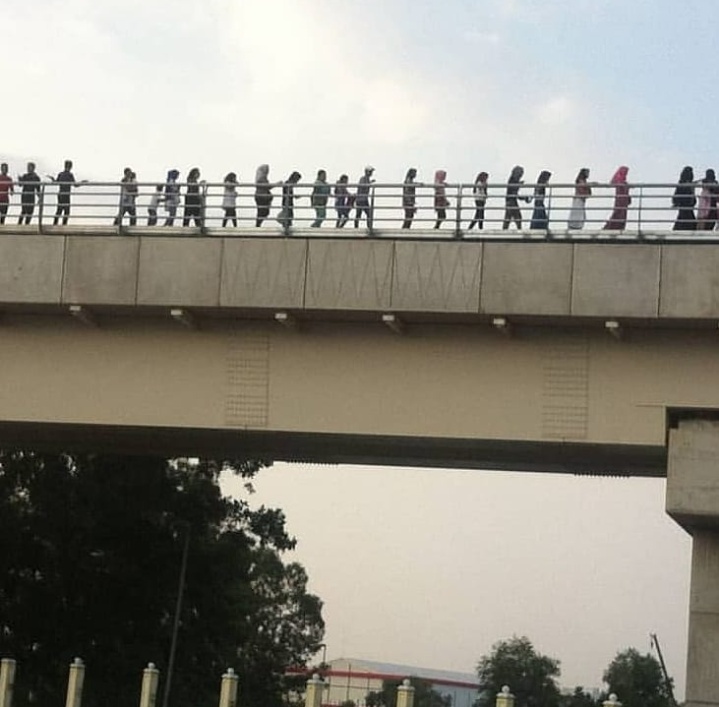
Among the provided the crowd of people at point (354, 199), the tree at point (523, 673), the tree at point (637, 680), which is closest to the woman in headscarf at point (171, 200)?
the crowd of people at point (354, 199)

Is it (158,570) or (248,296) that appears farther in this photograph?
(158,570)

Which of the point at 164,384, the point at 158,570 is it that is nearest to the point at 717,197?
the point at 164,384

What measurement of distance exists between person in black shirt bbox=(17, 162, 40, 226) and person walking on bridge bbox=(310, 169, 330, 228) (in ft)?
14.2

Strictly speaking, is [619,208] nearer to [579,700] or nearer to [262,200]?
[262,200]

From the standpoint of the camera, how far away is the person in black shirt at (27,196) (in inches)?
1013

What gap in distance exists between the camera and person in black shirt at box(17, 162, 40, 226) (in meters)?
25.7

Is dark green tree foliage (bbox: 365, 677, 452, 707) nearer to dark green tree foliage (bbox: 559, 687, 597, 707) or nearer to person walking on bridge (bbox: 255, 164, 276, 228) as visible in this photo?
dark green tree foliage (bbox: 559, 687, 597, 707)

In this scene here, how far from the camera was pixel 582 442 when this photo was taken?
22531mm

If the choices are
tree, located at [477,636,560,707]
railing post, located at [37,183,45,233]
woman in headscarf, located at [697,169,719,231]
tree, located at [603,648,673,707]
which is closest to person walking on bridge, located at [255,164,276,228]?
railing post, located at [37,183,45,233]

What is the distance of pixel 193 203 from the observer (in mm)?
25703

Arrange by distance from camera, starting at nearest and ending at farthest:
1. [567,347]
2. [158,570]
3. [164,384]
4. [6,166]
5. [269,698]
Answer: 1. [567,347]
2. [164,384]
3. [6,166]
4. [158,570]
5. [269,698]

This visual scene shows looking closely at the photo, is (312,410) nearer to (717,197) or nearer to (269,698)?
(717,197)

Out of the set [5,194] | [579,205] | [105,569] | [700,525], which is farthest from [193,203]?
[105,569]

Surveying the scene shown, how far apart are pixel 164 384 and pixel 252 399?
1.34m
